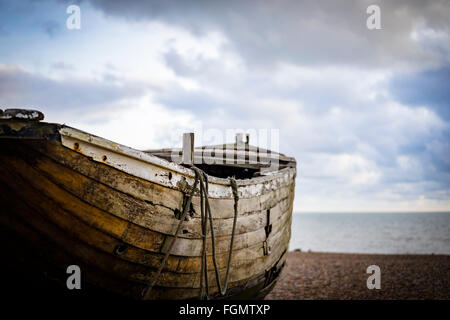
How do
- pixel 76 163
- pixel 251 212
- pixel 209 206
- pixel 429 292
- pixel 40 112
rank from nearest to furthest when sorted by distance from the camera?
pixel 40 112, pixel 76 163, pixel 209 206, pixel 251 212, pixel 429 292

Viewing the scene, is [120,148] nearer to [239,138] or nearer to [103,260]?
[103,260]

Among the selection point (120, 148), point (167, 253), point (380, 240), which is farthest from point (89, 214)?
point (380, 240)

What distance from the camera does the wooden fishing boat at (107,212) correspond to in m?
2.00

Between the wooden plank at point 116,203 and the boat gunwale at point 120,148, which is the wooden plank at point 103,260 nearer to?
the wooden plank at point 116,203

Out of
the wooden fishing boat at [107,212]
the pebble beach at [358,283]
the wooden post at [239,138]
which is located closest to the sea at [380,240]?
the pebble beach at [358,283]

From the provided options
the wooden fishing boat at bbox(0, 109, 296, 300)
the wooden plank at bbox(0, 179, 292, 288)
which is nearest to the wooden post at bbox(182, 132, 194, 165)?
the wooden fishing boat at bbox(0, 109, 296, 300)

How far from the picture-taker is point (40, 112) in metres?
1.92

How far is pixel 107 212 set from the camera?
223cm

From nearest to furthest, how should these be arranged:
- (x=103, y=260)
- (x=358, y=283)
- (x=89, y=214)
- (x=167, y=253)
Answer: (x=89, y=214) → (x=103, y=260) → (x=167, y=253) → (x=358, y=283)

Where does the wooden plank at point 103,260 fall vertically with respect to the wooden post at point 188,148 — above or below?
below
